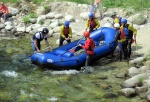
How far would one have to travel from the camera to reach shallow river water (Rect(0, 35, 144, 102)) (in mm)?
9523

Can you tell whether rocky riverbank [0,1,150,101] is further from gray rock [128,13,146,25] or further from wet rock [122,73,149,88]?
wet rock [122,73,149,88]

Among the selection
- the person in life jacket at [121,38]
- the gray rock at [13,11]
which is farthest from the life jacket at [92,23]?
the gray rock at [13,11]

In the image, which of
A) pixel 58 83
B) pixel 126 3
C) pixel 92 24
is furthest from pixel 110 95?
pixel 126 3

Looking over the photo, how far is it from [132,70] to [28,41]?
6.73 meters

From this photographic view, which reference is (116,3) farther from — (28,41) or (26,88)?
(26,88)

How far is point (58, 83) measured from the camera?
1066 centimetres

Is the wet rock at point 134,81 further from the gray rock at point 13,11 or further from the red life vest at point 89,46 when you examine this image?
the gray rock at point 13,11

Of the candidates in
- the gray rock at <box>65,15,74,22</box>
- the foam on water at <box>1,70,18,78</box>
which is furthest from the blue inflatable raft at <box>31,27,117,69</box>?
the gray rock at <box>65,15,74,22</box>

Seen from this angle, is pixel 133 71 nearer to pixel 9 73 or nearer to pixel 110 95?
pixel 110 95

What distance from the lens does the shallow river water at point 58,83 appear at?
9523 mm

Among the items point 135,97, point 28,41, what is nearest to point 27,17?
point 28,41

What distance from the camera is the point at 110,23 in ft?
56.1

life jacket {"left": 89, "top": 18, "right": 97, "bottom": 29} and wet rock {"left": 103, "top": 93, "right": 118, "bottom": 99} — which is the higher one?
life jacket {"left": 89, "top": 18, "right": 97, "bottom": 29}

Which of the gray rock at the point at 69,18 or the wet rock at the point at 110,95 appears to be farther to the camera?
the gray rock at the point at 69,18
